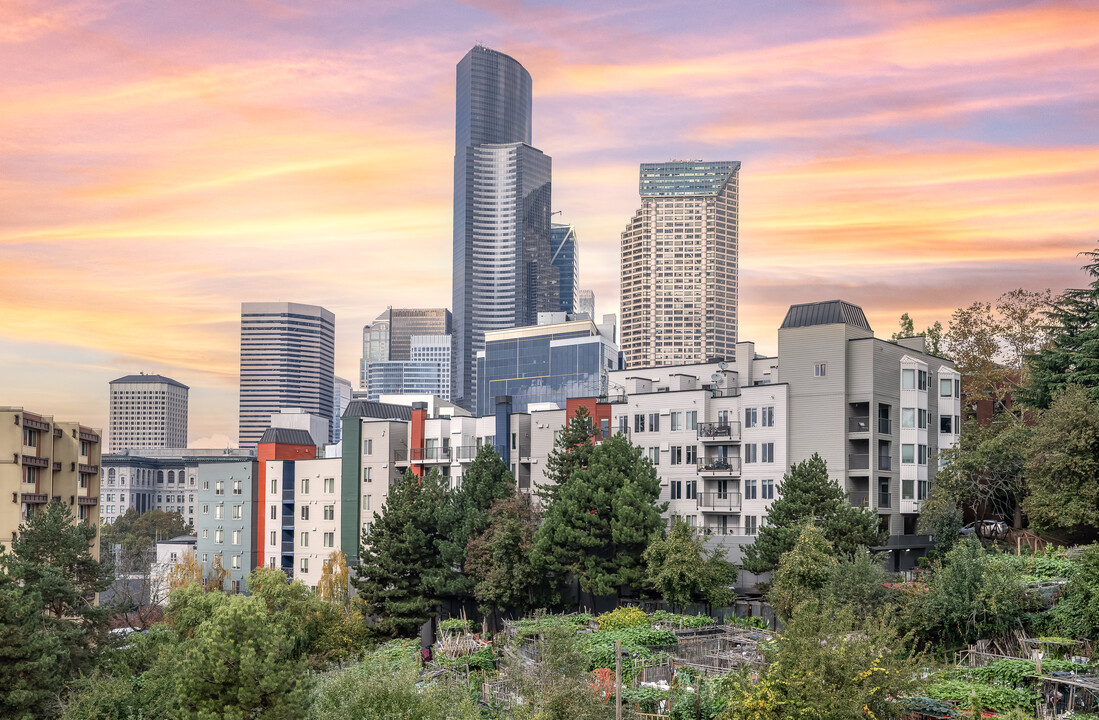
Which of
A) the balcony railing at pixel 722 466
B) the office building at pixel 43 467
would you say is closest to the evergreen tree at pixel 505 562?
the balcony railing at pixel 722 466

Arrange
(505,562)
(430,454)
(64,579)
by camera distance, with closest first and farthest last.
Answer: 1. (64,579)
2. (505,562)
3. (430,454)

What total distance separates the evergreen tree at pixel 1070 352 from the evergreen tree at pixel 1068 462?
12.6 feet

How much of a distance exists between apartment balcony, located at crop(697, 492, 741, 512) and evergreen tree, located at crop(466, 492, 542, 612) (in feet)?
50.1

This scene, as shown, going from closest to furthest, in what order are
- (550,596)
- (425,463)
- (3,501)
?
(550,596) < (3,501) < (425,463)

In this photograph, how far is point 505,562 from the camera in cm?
7931

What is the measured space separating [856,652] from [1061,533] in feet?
145

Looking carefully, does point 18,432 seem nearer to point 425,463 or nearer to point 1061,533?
point 425,463

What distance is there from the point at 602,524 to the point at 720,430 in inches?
644

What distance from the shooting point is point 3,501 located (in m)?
86.9

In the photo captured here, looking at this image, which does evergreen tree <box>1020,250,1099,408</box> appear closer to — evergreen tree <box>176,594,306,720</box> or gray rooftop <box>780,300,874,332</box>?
gray rooftop <box>780,300,874,332</box>

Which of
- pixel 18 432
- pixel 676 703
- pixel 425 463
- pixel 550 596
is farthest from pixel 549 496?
pixel 18 432

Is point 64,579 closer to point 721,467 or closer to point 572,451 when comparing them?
point 572,451

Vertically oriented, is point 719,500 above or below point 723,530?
above

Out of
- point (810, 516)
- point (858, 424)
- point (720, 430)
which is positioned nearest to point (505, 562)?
point (720, 430)
